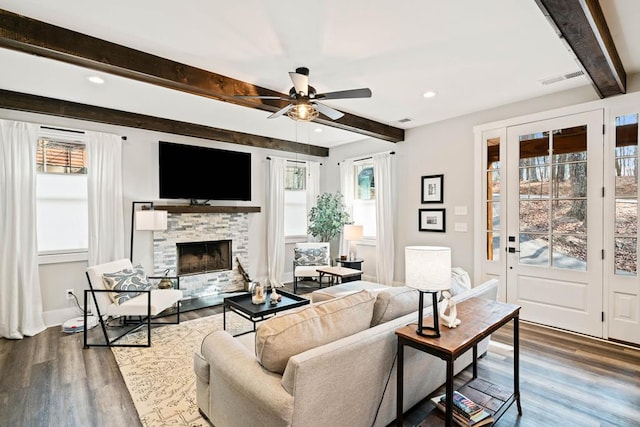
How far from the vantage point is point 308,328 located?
165cm

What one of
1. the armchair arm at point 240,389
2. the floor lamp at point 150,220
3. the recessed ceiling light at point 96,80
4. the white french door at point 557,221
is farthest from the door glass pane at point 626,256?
the recessed ceiling light at point 96,80

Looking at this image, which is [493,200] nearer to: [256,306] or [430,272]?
[430,272]

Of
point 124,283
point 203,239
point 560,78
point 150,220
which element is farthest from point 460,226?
point 124,283

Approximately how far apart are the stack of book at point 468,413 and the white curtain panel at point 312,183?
4810 millimetres

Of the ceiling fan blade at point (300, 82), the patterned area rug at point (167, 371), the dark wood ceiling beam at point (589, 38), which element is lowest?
the patterned area rug at point (167, 371)

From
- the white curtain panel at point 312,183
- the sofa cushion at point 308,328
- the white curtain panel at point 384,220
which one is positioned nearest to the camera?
the sofa cushion at point 308,328

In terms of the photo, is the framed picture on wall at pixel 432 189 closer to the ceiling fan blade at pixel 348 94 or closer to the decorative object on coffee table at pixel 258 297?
the ceiling fan blade at pixel 348 94

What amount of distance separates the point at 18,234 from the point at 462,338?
181 inches

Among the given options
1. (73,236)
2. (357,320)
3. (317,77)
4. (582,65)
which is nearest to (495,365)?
(357,320)

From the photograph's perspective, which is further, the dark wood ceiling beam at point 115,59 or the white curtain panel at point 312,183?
the white curtain panel at point 312,183

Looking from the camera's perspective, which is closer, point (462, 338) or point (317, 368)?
point (317, 368)

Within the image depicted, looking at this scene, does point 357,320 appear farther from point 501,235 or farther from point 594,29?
point 501,235

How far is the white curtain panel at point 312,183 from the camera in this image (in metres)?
6.48

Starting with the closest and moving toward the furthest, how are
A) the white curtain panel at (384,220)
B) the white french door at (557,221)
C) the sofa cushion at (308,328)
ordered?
the sofa cushion at (308,328), the white french door at (557,221), the white curtain panel at (384,220)
